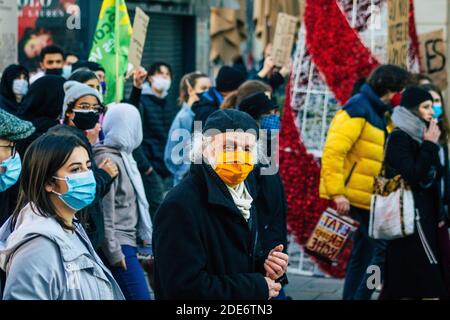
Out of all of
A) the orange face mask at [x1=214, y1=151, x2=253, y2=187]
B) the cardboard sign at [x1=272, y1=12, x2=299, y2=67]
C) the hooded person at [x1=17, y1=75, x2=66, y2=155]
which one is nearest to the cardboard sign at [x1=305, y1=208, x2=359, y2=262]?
the cardboard sign at [x1=272, y1=12, x2=299, y2=67]

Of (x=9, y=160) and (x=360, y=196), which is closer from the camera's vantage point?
(x=9, y=160)

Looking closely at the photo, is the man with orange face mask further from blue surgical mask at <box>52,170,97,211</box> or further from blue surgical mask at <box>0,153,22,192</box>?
blue surgical mask at <box>0,153,22,192</box>

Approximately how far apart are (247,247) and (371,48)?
18.2 feet

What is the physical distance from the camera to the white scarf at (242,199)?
14.6 feet

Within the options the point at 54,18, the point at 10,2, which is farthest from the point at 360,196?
the point at 54,18

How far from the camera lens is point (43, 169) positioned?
4.27 m

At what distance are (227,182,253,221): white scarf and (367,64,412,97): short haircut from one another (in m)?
3.85

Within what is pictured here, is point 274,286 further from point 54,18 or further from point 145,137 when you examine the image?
point 54,18

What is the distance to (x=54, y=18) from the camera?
44.3 ft

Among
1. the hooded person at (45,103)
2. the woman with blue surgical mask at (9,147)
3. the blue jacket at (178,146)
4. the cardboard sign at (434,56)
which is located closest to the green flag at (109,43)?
the blue jacket at (178,146)

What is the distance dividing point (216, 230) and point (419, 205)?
11.5 ft

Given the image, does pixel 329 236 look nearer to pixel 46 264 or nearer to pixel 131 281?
pixel 131 281

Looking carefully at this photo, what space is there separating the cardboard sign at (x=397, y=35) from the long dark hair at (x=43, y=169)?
5453mm

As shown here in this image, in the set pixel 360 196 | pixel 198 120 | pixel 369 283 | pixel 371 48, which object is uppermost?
pixel 371 48
